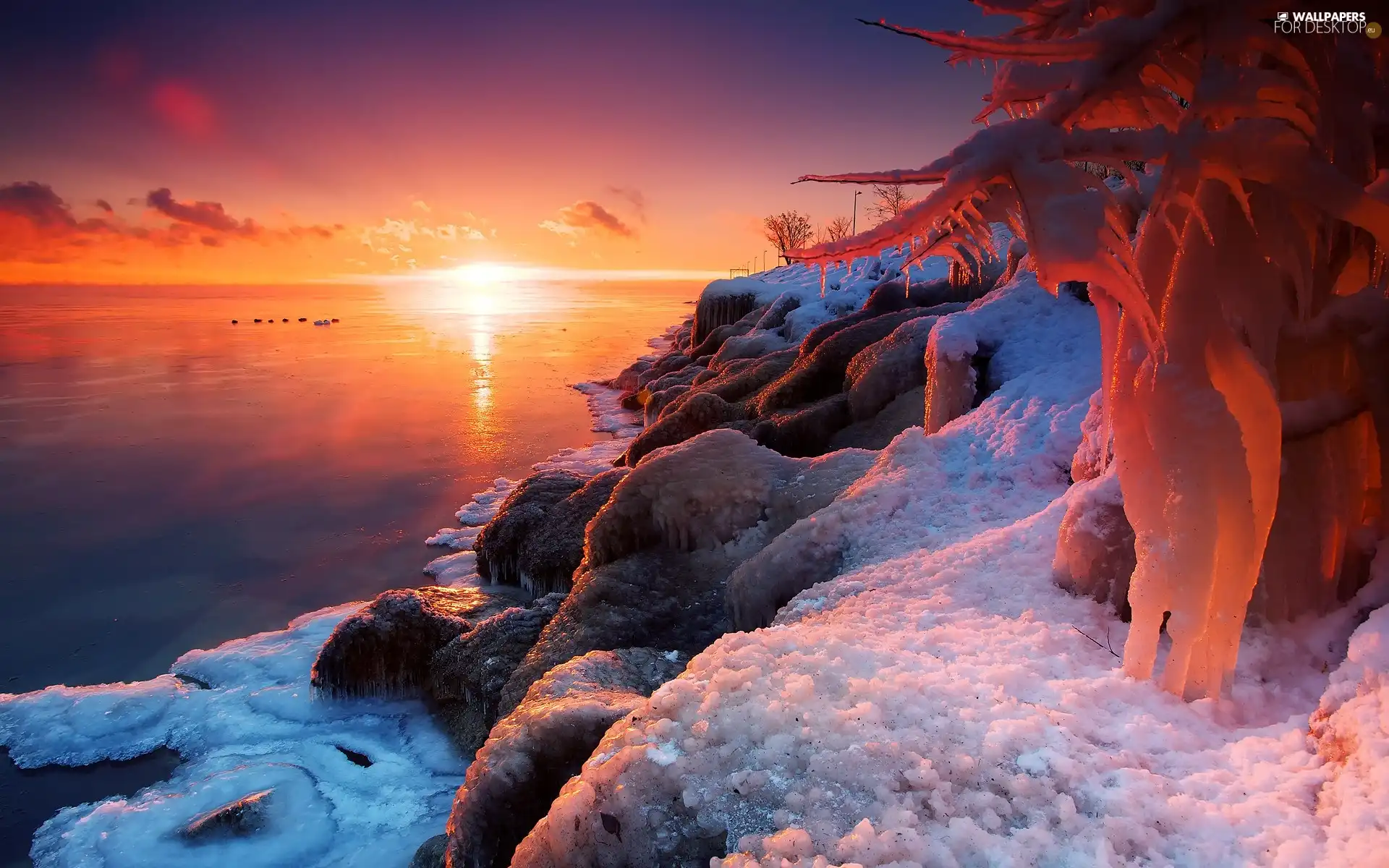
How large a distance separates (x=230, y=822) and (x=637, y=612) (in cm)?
473

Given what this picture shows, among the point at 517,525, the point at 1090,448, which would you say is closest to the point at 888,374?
the point at 1090,448

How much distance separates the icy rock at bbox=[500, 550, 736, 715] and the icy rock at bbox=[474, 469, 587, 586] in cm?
372

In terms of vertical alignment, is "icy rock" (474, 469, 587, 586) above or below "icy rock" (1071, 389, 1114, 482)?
below

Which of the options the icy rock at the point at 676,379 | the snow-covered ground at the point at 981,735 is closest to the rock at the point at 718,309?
the icy rock at the point at 676,379

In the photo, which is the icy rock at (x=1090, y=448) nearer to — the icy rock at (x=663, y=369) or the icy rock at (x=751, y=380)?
the icy rock at (x=751, y=380)

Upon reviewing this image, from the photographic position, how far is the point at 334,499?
1777 cm

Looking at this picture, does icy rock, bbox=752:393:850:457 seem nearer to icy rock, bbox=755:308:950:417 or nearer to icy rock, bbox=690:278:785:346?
icy rock, bbox=755:308:950:417

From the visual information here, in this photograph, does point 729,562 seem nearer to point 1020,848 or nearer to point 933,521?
point 933,521

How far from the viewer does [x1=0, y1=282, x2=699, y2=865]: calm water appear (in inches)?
448

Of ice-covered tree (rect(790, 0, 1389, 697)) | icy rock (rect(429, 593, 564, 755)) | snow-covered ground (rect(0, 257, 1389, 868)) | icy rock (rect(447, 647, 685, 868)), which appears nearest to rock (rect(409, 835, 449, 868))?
icy rock (rect(447, 647, 685, 868))

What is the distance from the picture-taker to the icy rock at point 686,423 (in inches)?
553

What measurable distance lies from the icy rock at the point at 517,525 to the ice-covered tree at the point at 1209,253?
976cm

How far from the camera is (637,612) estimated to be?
25.0ft

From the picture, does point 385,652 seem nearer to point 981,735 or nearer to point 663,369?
point 981,735
